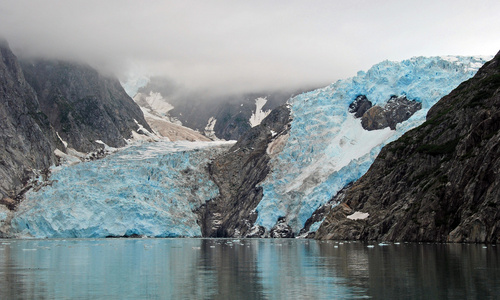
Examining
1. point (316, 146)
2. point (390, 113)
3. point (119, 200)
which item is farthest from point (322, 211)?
point (119, 200)

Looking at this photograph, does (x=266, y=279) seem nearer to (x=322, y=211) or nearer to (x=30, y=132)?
(x=322, y=211)

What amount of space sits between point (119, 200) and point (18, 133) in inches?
1974

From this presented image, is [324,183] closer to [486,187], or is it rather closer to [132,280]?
[486,187]

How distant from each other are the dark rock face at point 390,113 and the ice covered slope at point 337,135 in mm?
1654

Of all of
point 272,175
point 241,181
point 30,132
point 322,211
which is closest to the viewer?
point 322,211

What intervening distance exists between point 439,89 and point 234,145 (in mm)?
67228

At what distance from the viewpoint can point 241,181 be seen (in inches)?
6260

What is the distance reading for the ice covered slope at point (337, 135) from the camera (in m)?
126

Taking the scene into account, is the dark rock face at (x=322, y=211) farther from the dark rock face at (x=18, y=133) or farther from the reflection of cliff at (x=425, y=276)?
the reflection of cliff at (x=425, y=276)

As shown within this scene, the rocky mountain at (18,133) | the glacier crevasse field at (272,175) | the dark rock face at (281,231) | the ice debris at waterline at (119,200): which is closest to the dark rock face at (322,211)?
the glacier crevasse field at (272,175)

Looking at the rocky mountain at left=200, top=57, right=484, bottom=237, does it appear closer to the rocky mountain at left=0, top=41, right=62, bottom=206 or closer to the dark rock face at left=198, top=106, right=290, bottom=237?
the dark rock face at left=198, top=106, right=290, bottom=237

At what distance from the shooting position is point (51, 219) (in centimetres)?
12275

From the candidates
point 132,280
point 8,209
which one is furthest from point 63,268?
point 8,209

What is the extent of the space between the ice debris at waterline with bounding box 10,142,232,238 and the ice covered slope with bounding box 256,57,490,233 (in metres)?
20.7
